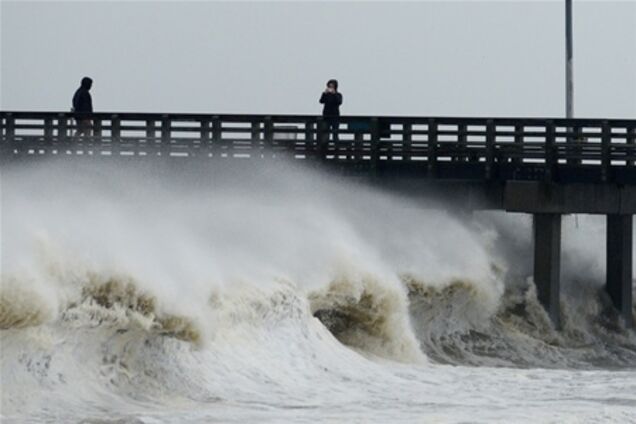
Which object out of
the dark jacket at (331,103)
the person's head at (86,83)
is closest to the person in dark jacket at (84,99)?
the person's head at (86,83)

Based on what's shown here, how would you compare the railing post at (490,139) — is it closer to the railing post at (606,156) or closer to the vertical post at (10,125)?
the railing post at (606,156)

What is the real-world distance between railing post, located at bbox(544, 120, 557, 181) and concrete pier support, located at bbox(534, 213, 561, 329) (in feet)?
1.97

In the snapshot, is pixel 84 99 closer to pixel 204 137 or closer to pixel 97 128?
pixel 97 128

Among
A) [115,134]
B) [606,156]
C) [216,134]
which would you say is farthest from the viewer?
[115,134]

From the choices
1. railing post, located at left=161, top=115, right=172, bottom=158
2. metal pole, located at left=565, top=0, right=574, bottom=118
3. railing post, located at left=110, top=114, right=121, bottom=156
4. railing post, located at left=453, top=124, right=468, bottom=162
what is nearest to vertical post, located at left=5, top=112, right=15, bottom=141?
railing post, located at left=110, top=114, right=121, bottom=156

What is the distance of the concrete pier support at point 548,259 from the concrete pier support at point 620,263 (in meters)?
1.00

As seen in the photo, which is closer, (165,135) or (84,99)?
(165,135)

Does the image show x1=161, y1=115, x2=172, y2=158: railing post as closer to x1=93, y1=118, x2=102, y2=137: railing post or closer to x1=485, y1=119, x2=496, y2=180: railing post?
x1=93, y1=118, x2=102, y2=137: railing post

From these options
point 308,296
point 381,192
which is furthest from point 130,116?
point 308,296

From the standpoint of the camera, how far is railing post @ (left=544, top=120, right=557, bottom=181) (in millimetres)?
37969

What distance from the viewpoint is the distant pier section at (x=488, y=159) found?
37938 millimetres

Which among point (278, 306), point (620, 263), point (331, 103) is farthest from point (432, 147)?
point (278, 306)

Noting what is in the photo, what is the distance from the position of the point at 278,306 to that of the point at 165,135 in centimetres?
936

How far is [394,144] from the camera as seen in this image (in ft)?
128
